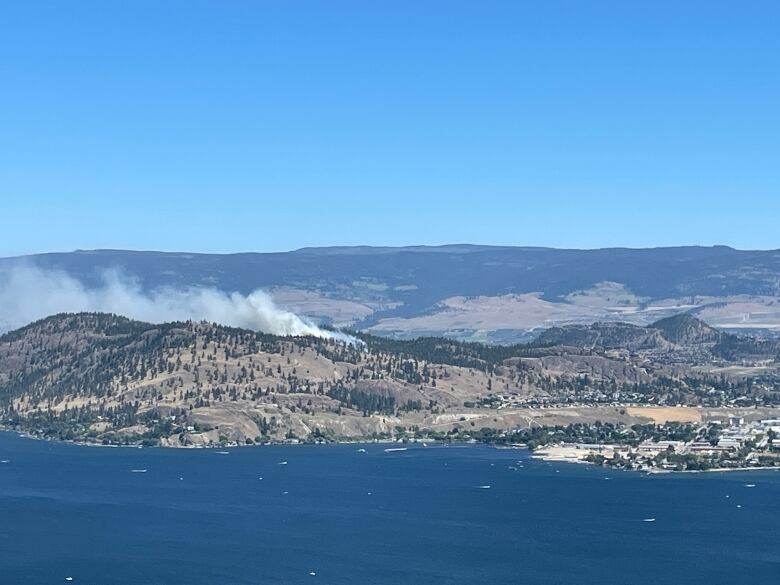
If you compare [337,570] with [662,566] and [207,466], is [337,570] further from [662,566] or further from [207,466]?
[207,466]

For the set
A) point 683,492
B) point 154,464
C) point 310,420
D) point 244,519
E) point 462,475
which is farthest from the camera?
point 310,420

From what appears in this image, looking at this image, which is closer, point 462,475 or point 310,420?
point 462,475

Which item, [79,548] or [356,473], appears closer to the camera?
[79,548]

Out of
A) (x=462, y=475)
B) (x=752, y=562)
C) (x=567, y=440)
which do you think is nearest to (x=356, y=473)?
(x=462, y=475)

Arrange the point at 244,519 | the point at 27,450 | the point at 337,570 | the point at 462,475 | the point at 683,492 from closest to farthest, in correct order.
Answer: the point at 337,570
the point at 244,519
the point at 683,492
the point at 462,475
the point at 27,450

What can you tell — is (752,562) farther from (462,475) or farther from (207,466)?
(207,466)

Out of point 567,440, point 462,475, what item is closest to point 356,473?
point 462,475
